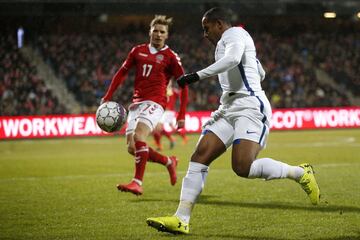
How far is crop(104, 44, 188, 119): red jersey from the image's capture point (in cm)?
920

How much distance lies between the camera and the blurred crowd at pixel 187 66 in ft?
95.3

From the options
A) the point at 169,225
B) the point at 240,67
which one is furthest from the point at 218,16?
the point at 169,225

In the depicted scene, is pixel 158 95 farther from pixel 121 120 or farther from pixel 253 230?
pixel 253 230

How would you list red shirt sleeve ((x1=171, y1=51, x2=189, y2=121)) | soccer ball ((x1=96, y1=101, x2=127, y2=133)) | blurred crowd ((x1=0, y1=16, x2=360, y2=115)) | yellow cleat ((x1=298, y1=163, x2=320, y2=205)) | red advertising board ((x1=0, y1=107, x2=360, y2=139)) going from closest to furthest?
yellow cleat ((x1=298, y1=163, x2=320, y2=205))
soccer ball ((x1=96, y1=101, x2=127, y2=133))
red shirt sleeve ((x1=171, y1=51, x2=189, y2=121))
red advertising board ((x1=0, y1=107, x2=360, y2=139))
blurred crowd ((x1=0, y1=16, x2=360, y2=115))

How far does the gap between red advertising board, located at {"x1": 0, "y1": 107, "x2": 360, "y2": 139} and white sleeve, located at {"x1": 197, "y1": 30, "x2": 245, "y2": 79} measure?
56.6ft

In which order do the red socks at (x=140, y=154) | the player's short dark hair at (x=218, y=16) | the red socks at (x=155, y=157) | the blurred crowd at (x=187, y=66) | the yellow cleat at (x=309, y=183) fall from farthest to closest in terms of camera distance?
the blurred crowd at (x=187, y=66), the red socks at (x=155, y=157), the red socks at (x=140, y=154), the yellow cleat at (x=309, y=183), the player's short dark hair at (x=218, y=16)

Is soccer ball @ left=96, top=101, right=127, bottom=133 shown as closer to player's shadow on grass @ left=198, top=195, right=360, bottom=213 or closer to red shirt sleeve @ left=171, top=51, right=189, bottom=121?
red shirt sleeve @ left=171, top=51, right=189, bottom=121

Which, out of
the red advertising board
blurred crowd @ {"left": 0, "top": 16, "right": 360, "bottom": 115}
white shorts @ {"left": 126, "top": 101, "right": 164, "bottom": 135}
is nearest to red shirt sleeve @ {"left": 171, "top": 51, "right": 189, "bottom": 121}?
white shorts @ {"left": 126, "top": 101, "right": 164, "bottom": 135}

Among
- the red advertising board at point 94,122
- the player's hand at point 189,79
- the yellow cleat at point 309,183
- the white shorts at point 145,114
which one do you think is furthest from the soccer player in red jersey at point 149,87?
the red advertising board at point 94,122

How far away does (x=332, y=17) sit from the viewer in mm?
37000

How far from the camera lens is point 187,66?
108 ft

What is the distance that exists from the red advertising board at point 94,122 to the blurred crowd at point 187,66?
2811 mm

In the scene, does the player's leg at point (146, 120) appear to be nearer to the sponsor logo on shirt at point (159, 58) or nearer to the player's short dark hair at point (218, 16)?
the sponsor logo on shirt at point (159, 58)

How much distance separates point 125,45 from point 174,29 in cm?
367
